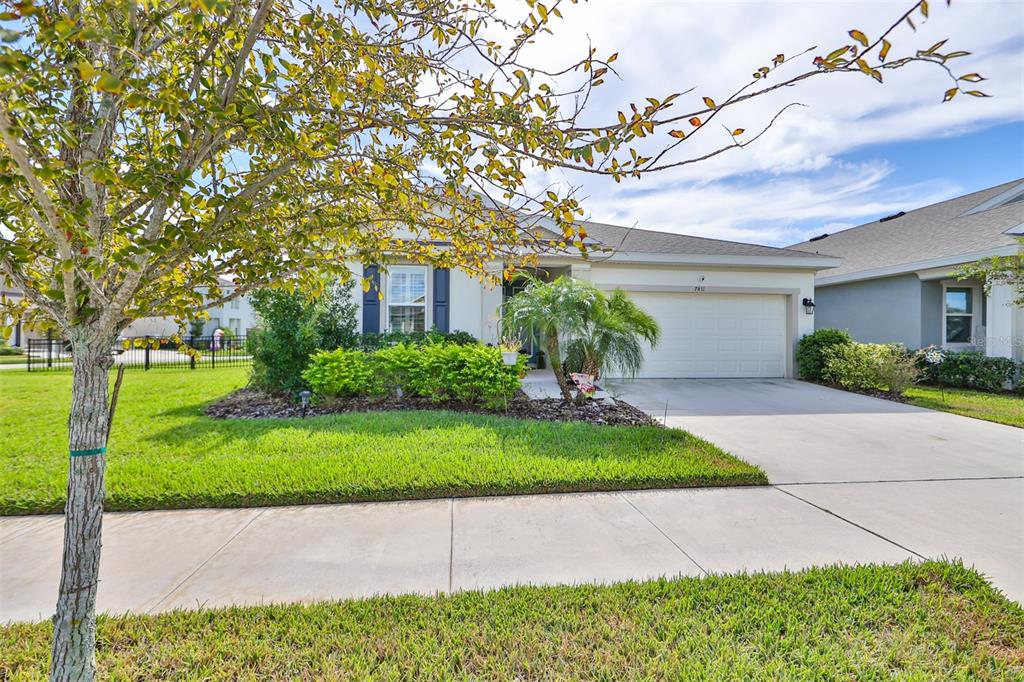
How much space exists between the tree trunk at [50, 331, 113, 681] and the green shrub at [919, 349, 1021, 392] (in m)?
13.1

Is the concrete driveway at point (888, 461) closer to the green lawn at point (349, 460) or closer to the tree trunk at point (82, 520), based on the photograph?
the green lawn at point (349, 460)

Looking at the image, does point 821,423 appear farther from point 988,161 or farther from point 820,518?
point 988,161

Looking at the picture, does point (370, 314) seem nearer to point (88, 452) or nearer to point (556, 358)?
point (556, 358)

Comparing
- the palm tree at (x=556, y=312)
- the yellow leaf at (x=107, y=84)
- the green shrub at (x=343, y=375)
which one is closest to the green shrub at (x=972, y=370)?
the palm tree at (x=556, y=312)

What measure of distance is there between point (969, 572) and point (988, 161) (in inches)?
497

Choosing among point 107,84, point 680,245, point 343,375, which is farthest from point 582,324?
point 107,84

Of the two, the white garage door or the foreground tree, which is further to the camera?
the white garage door

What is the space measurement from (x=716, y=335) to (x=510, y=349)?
Answer: 6.37 m

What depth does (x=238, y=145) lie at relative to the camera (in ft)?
Answer: 6.78

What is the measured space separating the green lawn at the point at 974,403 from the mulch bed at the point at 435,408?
5453 millimetres

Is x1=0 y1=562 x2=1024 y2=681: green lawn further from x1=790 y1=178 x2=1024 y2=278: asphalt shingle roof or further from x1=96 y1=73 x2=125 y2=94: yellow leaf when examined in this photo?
x1=790 y1=178 x2=1024 y2=278: asphalt shingle roof

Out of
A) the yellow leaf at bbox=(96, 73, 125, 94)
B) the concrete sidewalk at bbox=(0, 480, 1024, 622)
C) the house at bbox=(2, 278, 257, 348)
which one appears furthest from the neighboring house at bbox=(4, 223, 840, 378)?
the yellow leaf at bbox=(96, 73, 125, 94)

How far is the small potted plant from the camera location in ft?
23.7

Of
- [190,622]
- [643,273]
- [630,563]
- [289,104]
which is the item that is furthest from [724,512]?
[643,273]
